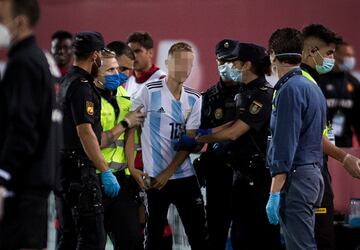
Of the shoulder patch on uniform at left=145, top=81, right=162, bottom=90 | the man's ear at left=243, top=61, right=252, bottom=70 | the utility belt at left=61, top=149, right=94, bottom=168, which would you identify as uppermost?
the man's ear at left=243, top=61, right=252, bottom=70

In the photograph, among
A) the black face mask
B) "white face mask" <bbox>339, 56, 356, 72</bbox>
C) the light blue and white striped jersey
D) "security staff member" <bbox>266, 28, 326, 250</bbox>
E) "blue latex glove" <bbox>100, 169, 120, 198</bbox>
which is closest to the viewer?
"security staff member" <bbox>266, 28, 326, 250</bbox>

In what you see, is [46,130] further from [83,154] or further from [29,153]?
[83,154]

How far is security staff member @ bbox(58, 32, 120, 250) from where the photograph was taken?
5117 mm

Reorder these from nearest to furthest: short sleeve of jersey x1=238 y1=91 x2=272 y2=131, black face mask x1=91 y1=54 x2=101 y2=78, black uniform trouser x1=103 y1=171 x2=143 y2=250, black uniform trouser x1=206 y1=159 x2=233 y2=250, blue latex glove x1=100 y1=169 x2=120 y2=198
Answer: blue latex glove x1=100 y1=169 x2=120 y2=198, black face mask x1=91 y1=54 x2=101 y2=78, black uniform trouser x1=103 y1=171 x2=143 y2=250, short sleeve of jersey x1=238 y1=91 x2=272 y2=131, black uniform trouser x1=206 y1=159 x2=233 y2=250

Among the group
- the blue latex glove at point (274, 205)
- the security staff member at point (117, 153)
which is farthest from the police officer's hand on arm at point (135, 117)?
the blue latex glove at point (274, 205)

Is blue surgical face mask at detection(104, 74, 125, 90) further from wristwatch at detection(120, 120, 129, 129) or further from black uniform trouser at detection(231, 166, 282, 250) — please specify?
black uniform trouser at detection(231, 166, 282, 250)

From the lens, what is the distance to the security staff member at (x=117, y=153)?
18.3 ft

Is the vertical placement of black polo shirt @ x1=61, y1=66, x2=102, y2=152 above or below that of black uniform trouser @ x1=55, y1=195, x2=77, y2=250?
above

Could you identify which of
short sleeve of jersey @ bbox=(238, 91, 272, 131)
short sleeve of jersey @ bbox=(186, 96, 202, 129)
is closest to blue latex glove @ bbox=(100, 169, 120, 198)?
short sleeve of jersey @ bbox=(186, 96, 202, 129)

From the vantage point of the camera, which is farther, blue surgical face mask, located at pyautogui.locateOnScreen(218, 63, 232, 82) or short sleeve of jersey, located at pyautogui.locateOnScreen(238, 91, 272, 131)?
blue surgical face mask, located at pyautogui.locateOnScreen(218, 63, 232, 82)

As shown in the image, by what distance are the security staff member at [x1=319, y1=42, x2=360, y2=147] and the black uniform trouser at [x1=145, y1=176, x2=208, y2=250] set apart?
153 centimetres

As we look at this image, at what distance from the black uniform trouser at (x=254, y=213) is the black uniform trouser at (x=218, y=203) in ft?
0.77

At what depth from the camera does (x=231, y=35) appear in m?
7.23

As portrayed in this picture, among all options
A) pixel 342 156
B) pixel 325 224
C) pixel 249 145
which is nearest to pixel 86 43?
pixel 249 145
